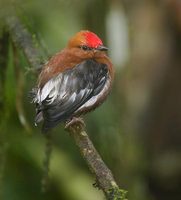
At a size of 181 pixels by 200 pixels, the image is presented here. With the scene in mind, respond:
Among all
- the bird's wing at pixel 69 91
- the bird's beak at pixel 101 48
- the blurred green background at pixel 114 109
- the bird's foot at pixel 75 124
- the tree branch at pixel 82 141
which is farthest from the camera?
the blurred green background at pixel 114 109

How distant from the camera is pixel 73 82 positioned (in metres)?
4.83

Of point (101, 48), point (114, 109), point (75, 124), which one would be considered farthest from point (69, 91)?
point (114, 109)

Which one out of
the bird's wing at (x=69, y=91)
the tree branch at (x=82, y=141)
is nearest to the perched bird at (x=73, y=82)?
the bird's wing at (x=69, y=91)

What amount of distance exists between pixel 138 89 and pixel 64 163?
10.6 feet

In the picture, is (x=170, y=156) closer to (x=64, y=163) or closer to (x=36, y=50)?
(x=64, y=163)

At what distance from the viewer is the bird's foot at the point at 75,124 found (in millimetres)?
4406

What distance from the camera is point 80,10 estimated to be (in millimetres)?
7250

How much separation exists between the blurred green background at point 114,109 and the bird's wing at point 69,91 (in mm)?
251

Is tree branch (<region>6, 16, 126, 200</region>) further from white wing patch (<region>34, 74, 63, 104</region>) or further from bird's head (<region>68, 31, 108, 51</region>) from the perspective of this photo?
bird's head (<region>68, 31, 108, 51</region>)

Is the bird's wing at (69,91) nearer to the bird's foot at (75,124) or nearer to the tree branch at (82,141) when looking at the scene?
the bird's foot at (75,124)

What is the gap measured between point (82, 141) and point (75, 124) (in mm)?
462

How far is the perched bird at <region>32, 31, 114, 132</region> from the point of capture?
15.1 feet

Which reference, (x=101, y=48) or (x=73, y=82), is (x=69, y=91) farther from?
(x=101, y=48)

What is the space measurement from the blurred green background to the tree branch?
88mm
